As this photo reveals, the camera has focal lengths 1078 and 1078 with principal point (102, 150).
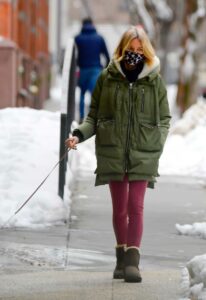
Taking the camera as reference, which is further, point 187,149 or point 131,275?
point 187,149

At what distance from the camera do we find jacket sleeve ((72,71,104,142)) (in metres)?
6.80

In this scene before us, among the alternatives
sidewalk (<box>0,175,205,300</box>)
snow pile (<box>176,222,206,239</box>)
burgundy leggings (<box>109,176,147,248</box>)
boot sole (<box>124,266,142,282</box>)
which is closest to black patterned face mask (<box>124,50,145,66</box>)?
burgundy leggings (<box>109,176,147,248</box>)

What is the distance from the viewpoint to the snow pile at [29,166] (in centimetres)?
895

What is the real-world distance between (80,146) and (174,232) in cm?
590

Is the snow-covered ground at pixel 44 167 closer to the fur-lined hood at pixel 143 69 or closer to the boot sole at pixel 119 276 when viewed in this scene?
the boot sole at pixel 119 276

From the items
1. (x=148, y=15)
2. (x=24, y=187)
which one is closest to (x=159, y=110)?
(x=24, y=187)

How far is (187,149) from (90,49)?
2.07 metres

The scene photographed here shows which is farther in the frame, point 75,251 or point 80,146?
point 80,146

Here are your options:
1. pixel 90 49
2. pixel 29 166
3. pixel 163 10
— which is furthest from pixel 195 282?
pixel 163 10

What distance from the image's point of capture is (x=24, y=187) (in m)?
9.54

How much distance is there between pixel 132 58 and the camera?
6.64m

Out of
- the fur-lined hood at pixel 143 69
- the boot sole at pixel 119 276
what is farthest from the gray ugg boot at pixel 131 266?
the fur-lined hood at pixel 143 69

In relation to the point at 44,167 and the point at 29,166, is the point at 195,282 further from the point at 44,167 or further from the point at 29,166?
the point at 44,167

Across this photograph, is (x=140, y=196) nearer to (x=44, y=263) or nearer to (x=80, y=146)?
(x=44, y=263)
